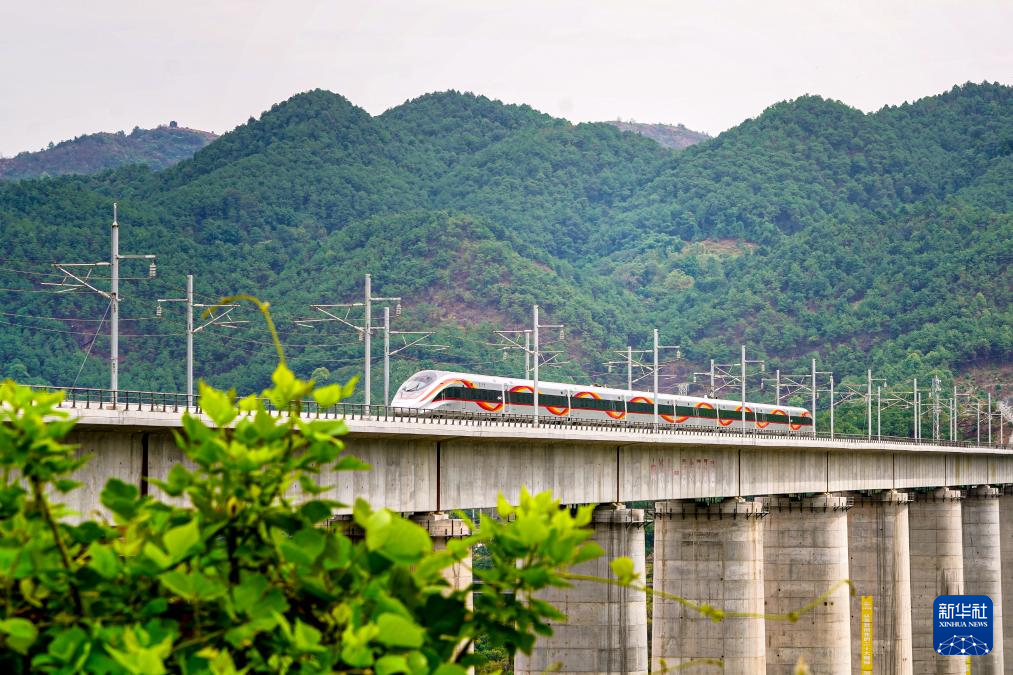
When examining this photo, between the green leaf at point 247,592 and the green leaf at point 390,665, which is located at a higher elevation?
the green leaf at point 247,592

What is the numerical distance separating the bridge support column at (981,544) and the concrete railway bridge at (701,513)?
6558 millimetres

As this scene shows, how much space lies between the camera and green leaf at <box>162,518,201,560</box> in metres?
6.86

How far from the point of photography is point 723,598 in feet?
198

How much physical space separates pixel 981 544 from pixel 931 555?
1146cm

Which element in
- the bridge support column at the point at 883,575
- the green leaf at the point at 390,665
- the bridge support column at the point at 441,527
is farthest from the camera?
the bridge support column at the point at 883,575

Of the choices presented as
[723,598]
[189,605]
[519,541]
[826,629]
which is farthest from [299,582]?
[826,629]

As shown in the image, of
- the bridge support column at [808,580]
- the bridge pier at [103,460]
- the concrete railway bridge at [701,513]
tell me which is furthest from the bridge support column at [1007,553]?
the bridge pier at [103,460]

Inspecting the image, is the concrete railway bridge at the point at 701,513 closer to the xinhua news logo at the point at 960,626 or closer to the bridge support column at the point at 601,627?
the bridge support column at the point at 601,627

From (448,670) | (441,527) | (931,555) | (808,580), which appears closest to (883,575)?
(931,555)

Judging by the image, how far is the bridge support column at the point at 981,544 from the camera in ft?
328

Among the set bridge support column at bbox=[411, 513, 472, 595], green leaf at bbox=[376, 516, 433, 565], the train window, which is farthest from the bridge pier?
the train window

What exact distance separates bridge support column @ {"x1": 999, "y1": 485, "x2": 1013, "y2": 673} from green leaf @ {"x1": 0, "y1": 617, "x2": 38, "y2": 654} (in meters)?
104

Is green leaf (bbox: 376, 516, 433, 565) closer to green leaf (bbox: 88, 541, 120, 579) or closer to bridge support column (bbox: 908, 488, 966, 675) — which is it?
green leaf (bbox: 88, 541, 120, 579)

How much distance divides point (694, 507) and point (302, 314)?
112881 millimetres
